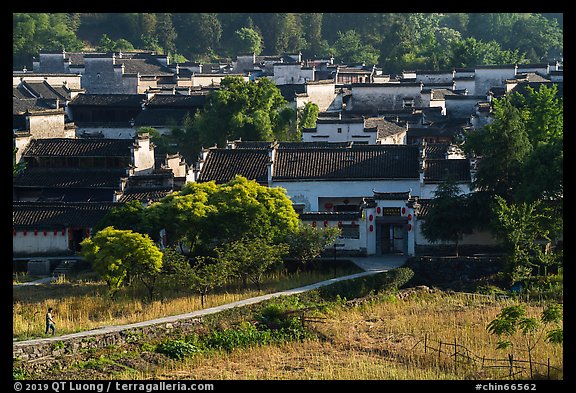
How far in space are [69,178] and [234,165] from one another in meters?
5.79

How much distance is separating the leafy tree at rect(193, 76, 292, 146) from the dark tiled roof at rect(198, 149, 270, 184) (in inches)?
283

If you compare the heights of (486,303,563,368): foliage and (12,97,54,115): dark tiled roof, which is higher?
(12,97,54,115): dark tiled roof

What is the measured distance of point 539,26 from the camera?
84.0 metres

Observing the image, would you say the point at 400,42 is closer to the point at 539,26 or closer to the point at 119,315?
the point at 539,26

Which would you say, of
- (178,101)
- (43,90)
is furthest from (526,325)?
(43,90)

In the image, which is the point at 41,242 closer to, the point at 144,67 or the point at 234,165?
the point at 234,165

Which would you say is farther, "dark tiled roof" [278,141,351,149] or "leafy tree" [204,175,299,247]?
"dark tiled roof" [278,141,351,149]

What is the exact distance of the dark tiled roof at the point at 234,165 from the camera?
34.7 meters

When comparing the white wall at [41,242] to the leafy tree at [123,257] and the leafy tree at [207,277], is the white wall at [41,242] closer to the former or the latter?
the leafy tree at [123,257]

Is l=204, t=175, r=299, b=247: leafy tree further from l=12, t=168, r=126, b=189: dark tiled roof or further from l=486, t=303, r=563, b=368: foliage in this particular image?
l=12, t=168, r=126, b=189: dark tiled roof

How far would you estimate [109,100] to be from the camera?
5266 cm

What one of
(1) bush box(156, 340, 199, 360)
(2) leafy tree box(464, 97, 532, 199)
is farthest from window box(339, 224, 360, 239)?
(1) bush box(156, 340, 199, 360)

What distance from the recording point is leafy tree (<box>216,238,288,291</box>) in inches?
1058
